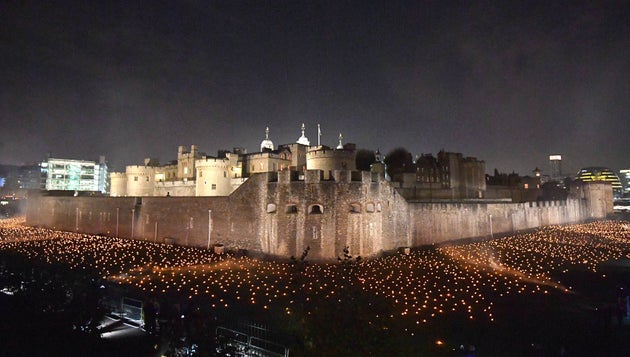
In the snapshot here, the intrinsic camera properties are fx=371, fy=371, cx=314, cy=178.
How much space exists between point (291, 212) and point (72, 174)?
99.9m

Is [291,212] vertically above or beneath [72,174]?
beneath

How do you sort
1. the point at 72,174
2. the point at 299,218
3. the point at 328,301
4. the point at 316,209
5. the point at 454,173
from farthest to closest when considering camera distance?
the point at 72,174 → the point at 454,173 → the point at 316,209 → the point at 299,218 → the point at 328,301

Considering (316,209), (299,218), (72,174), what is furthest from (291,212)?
(72,174)

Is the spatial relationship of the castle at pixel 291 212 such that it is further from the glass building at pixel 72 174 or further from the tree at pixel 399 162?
the glass building at pixel 72 174

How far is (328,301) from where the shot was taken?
20.3 feet

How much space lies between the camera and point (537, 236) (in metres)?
39.4

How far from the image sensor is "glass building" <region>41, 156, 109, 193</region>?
97.9 meters

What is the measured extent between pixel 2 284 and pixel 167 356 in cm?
1015

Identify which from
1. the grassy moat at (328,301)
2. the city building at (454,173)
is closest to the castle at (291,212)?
the grassy moat at (328,301)

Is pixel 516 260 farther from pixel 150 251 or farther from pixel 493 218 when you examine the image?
pixel 150 251

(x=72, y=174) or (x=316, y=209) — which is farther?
(x=72, y=174)

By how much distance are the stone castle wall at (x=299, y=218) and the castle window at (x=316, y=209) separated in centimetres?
6

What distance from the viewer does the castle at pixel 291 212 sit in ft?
78.8

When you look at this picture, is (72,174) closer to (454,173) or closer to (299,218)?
(454,173)
